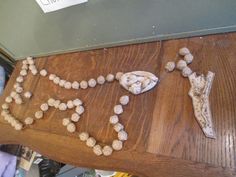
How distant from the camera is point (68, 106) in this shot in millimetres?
475

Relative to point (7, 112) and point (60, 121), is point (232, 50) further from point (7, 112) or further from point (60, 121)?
point (7, 112)

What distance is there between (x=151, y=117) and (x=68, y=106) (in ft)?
0.55

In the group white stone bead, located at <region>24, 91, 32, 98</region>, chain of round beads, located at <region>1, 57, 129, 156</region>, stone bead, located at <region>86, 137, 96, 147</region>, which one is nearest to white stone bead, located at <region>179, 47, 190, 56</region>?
chain of round beads, located at <region>1, 57, 129, 156</region>

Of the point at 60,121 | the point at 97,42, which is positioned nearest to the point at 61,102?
the point at 60,121

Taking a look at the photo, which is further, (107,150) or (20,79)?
(20,79)

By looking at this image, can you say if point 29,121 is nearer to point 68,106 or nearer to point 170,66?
point 68,106

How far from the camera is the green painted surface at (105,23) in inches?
16.4

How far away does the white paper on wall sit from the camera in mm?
471

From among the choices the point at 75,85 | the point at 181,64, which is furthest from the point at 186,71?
the point at 75,85

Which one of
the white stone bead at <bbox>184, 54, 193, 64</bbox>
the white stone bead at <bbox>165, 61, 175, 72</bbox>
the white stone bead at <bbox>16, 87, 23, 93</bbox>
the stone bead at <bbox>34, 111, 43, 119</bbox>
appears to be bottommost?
the stone bead at <bbox>34, 111, 43, 119</bbox>

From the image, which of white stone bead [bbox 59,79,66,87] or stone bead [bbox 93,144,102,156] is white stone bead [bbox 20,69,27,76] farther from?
stone bead [bbox 93,144,102,156]

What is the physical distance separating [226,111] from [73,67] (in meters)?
0.32

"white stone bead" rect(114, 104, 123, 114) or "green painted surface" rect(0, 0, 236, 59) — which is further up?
"green painted surface" rect(0, 0, 236, 59)

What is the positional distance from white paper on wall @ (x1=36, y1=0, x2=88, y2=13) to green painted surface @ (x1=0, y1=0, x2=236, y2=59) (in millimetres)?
12
